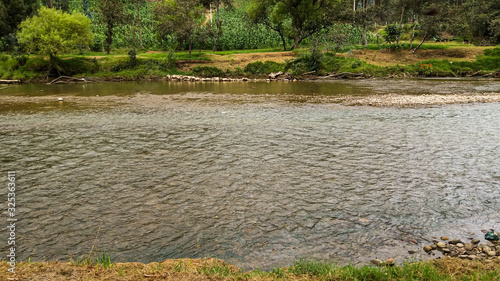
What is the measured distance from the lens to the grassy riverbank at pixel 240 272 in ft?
20.5

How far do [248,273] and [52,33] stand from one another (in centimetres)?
5864

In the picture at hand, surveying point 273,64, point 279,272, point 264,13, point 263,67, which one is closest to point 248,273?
point 279,272

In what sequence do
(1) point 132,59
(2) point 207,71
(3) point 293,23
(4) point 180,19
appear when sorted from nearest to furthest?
(2) point 207,71
(1) point 132,59
(4) point 180,19
(3) point 293,23

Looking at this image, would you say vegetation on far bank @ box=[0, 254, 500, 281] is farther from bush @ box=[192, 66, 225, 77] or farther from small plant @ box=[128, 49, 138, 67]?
small plant @ box=[128, 49, 138, 67]

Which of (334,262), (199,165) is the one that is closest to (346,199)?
(334,262)

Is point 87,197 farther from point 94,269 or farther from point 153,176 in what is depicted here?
point 94,269

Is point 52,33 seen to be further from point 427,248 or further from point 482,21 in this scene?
point 482,21

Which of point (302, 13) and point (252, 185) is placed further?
point (302, 13)

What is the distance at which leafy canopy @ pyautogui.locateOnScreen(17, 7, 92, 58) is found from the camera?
5288cm

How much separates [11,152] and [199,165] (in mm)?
9434

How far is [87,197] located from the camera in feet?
37.3

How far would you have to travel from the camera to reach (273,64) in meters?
58.2

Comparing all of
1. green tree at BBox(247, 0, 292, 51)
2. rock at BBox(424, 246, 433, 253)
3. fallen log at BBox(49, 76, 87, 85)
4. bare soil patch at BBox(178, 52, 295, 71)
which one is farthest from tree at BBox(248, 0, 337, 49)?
rock at BBox(424, 246, 433, 253)

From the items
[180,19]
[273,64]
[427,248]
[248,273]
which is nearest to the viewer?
[248,273]
